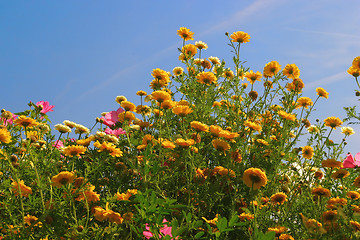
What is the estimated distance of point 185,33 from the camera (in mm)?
3223

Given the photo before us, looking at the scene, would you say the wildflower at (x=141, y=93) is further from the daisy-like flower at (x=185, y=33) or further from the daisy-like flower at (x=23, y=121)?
the daisy-like flower at (x=23, y=121)

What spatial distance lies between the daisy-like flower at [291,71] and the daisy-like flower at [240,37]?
0.40m

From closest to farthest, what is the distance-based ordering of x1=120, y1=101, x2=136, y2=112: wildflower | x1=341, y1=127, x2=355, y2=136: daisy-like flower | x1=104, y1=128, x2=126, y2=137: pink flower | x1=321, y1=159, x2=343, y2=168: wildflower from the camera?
x1=321, y1=159, x2=343, y2=168: wildflower, x1=120, y1=101, x2=136, y2=112: wildflower, x1=104, y1=128, x2=126, y2=137: pink flower, x1=341, y1=127, x2=355, y2=136: daisy-like flower

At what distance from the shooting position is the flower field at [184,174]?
1.61 m

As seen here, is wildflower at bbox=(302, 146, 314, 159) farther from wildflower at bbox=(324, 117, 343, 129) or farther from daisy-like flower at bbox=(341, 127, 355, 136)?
daisy-like flower at bbox=(341, 127, 355, 136)

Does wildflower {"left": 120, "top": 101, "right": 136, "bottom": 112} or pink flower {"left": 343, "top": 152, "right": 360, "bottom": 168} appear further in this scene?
wildflower {"left": 120, "top": 101, "right": 136, "bottom": 112}

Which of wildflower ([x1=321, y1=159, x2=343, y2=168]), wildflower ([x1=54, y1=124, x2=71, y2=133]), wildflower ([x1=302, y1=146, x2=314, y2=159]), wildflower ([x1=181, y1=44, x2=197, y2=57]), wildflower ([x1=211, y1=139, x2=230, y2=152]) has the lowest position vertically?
wildflower ([x1=211, y1=139, x2=230, y2=152])

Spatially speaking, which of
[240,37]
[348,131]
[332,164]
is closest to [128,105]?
[240,37]

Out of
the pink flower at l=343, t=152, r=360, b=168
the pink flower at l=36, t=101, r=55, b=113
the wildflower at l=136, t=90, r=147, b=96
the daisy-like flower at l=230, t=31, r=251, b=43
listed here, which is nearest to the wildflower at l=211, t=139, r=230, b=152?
the pink flower at l=343, t=152, r=360, b=168

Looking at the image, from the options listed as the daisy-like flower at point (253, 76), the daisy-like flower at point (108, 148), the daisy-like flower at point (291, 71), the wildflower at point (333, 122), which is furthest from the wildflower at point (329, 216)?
the daisy-like flower at point (253, 76)

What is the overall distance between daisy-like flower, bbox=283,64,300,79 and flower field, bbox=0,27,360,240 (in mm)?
16

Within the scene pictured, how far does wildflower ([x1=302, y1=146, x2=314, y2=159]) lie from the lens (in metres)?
2.66

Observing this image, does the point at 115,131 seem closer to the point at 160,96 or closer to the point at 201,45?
the point at 160,96

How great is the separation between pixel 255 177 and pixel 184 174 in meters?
0.51
